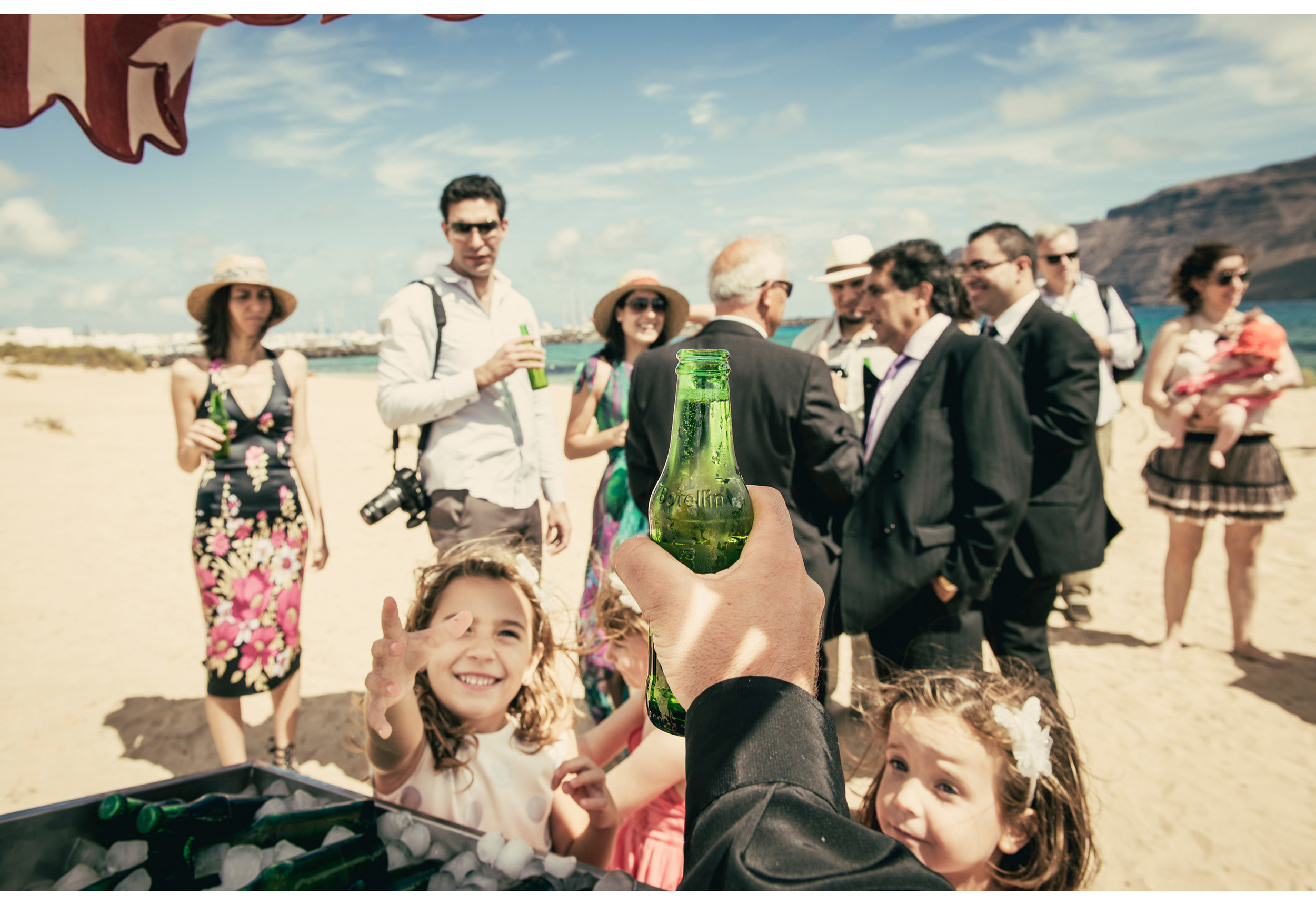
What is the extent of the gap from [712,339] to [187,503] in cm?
950

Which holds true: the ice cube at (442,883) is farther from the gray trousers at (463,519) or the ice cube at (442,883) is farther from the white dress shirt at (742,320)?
the white dress shirt at (742,320)

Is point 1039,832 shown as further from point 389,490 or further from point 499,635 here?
point 389,490

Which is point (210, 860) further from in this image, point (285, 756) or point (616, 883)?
point (285, 756)

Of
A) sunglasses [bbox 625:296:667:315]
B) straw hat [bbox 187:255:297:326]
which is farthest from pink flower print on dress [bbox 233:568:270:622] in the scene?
sunglasses [bbox 625:296:667:315]

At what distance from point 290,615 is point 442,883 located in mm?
2400

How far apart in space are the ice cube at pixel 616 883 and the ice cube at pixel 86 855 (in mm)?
1018

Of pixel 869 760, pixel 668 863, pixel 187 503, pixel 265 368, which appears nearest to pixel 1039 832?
pixel 668 863

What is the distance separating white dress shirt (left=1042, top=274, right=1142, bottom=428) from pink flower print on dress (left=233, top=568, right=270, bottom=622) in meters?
5.55

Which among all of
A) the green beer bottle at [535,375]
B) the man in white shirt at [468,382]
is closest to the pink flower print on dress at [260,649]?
the man in white shirt at [468,382]

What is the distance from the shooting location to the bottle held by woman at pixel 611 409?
3285 mm

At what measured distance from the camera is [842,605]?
267 centimetres

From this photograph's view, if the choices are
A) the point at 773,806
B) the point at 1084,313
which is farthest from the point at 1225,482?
the point at 773,806

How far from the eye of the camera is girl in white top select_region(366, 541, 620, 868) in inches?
Answer: 69.7

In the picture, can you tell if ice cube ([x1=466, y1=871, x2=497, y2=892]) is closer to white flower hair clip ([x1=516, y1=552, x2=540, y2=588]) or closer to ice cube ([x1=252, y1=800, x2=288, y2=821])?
ice cube ([x1=252, y1=800, x2=288, y2=821])
